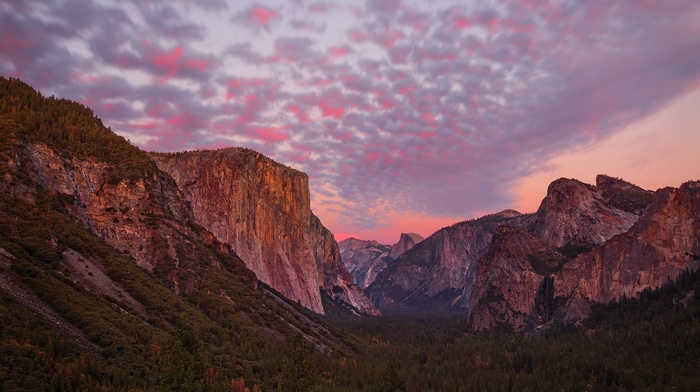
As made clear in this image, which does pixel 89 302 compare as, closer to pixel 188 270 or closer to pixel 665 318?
pixel 188 270

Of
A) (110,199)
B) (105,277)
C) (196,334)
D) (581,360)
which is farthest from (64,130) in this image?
(581,360)

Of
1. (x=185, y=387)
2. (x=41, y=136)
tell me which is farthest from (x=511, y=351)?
(x=41, y=136)

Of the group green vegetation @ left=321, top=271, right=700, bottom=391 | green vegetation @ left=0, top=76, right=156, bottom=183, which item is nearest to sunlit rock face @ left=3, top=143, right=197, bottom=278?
green vegetation @ left=0, top=76, right=156, bottom=183

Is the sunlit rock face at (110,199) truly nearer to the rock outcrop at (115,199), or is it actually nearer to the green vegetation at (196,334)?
the rock outcrop at (115,199)

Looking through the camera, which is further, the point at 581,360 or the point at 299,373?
the point at 581,360

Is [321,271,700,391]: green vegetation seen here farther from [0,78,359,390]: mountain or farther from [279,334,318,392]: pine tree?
[0,78,359,390]: mountain

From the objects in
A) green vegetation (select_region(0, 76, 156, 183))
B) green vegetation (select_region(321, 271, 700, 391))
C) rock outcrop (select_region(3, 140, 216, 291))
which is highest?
green vegetation (select_region(0, 76, 156, 183))

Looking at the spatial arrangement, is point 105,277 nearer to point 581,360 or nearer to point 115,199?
point 115,199

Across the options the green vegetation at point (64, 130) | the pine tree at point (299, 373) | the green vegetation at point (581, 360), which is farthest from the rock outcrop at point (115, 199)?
the green vegetation at point (581, 360)

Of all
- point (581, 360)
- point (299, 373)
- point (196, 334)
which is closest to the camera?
point (299, 373)
